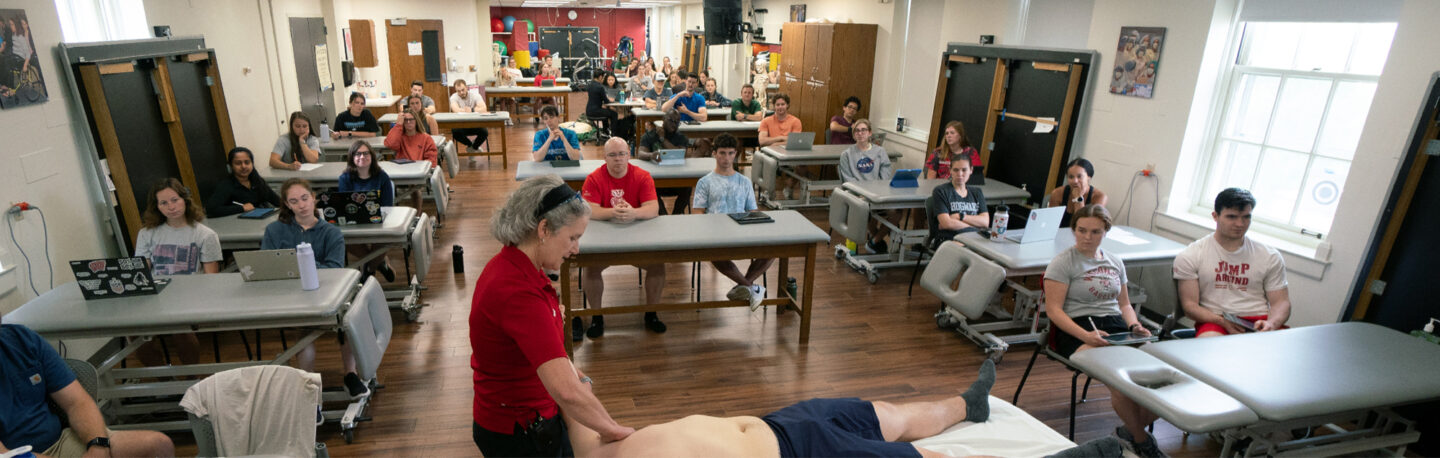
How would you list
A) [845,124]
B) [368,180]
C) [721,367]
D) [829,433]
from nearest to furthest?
[829,433], [721,367], [368,180], [845,124]

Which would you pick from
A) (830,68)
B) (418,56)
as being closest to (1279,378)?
(830,68)

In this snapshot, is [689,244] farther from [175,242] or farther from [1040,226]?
[175,242]

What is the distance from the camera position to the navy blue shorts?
2.15 m

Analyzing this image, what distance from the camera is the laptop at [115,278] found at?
2852 millimetres

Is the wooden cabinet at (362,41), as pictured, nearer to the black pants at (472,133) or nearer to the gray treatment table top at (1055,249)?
the black pants at (472,133)

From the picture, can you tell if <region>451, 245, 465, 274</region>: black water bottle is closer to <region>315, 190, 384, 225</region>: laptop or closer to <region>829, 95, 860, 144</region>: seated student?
<region>315, 190, 384, 225</region>: laptop

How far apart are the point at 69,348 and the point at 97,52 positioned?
1.62 m

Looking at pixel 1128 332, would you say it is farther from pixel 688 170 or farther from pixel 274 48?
pixel 274 48

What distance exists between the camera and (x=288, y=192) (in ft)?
11.9

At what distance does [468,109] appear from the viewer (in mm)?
9656

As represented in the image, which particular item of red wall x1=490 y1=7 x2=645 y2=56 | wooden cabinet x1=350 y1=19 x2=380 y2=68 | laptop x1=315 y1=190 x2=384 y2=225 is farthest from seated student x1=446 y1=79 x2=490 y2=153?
red wall x1=490 y1=7 x2=645 y2=56

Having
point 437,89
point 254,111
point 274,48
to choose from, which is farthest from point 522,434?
point 437,89

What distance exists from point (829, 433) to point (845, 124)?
5.96 meters

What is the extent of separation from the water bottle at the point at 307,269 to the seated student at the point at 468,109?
640 cm
